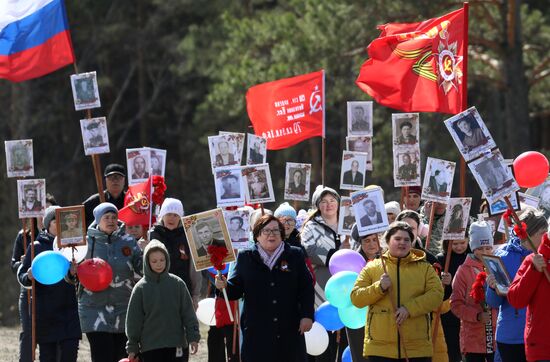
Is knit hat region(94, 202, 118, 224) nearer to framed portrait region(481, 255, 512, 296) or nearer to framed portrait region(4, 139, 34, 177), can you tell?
framed portrait region(4, 139, 34, 177)

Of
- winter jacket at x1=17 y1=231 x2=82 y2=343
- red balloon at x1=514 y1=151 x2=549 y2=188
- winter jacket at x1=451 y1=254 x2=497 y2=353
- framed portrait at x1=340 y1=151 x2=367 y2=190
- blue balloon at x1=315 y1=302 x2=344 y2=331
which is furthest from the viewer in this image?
framed portrait at x1=340 y1=151 x2=367 y2=190

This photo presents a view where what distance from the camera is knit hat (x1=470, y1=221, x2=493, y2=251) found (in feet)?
31.9

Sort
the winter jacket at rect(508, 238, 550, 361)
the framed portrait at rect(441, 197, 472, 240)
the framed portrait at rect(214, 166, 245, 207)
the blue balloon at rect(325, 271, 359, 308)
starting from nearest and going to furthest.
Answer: the winter jacket at rect(508, 238, 550, 361)
the blue balloon at rect(325, 271, 359, 308)
the framed portrait at rect(441, 197, 472, 240)
the framed portrait at rect(214, 166, 245, 207)

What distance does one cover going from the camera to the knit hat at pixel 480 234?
9.71 metres

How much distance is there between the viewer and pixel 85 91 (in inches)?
496

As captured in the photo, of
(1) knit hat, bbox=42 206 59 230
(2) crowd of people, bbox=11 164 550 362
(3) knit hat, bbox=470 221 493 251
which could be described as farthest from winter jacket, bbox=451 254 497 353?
(1) knit hat, bbox=42 206 59 230

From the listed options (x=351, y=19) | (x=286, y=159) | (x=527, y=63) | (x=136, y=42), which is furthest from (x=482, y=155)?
(x=136, y=42)

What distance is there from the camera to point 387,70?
1178cm

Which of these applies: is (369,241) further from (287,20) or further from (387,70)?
(287,20)

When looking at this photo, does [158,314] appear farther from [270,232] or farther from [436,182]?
[436,182]

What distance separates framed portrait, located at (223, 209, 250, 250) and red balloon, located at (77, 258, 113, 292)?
111cm

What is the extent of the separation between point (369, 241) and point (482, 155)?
5.47ft

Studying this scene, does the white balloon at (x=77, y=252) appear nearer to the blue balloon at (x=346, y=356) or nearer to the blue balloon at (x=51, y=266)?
the blue balloon at (x=51, y=266)

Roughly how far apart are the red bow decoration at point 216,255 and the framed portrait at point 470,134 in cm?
199
